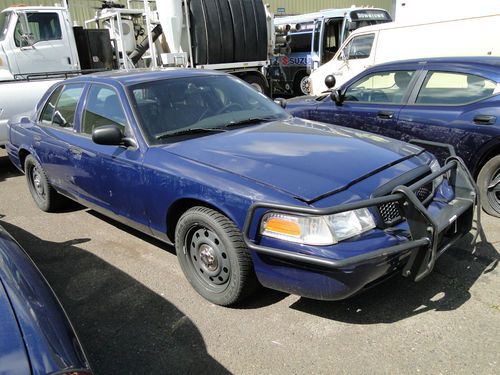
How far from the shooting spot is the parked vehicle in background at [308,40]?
481 inches

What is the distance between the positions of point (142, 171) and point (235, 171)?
2.81 feet

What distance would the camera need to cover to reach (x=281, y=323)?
2.93 m

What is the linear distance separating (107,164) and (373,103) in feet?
10.5

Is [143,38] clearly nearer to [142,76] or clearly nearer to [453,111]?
[142,76]

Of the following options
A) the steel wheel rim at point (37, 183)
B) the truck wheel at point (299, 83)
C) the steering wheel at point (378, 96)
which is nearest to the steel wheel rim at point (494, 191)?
the steering wheel at point (378, 96)

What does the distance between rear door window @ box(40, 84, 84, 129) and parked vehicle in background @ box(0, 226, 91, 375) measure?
2.62 metres

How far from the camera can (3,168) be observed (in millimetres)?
7805

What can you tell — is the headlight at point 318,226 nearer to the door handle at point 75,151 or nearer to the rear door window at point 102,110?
the rear door window at point 102,110

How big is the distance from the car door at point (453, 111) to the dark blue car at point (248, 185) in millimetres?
1210

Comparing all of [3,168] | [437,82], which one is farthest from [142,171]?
[3,168]

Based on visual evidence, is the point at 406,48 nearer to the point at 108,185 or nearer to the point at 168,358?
the point at 108,185

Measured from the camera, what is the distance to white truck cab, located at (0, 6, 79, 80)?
377 inches

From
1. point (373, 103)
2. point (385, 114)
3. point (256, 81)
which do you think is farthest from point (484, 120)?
point (256, 81)

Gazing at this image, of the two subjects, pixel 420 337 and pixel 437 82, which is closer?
pixel 420 337
